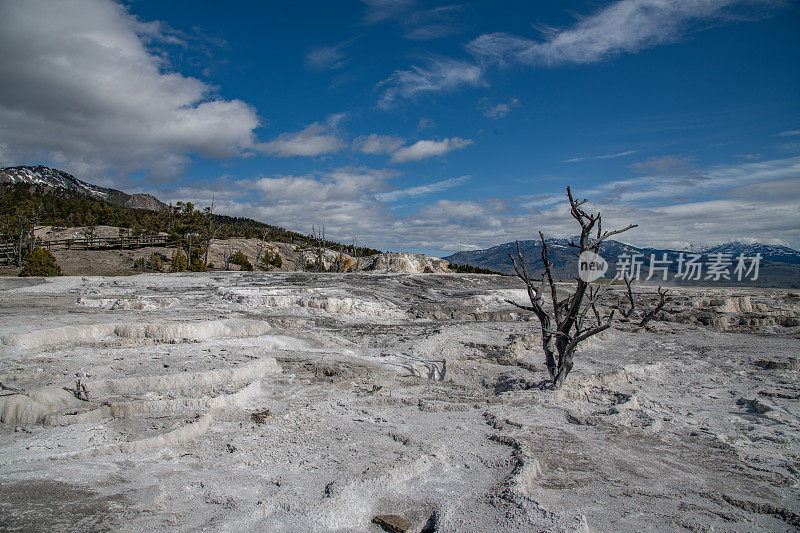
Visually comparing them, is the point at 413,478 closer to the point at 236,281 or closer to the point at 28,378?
the point at 28,378

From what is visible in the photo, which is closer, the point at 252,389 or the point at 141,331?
the point at 252,389

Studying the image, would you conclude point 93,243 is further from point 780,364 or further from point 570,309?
point 780,364

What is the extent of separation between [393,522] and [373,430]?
2371 mm

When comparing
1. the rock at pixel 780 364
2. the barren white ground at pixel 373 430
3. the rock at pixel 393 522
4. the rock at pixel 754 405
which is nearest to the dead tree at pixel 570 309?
the barren white ground at pixel 373 430

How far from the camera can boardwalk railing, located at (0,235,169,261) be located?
42722 millimetres

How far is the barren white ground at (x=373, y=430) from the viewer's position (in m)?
4.16

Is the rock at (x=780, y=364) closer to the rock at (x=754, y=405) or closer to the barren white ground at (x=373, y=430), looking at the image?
the barren white ground at (x=373, y=430)

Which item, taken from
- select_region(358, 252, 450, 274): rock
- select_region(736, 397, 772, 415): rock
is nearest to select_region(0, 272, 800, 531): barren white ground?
select_region(736, 397, 772, 415): rock

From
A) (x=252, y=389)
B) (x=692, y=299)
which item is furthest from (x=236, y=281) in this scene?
(x=692, y=299)

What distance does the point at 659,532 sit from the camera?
389 centimetres

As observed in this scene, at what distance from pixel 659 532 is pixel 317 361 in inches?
294

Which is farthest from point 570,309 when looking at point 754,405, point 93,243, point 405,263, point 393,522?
point 93,243

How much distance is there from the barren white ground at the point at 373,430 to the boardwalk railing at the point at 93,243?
37555 millimetres

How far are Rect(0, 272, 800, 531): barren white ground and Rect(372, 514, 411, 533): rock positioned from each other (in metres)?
0.10
